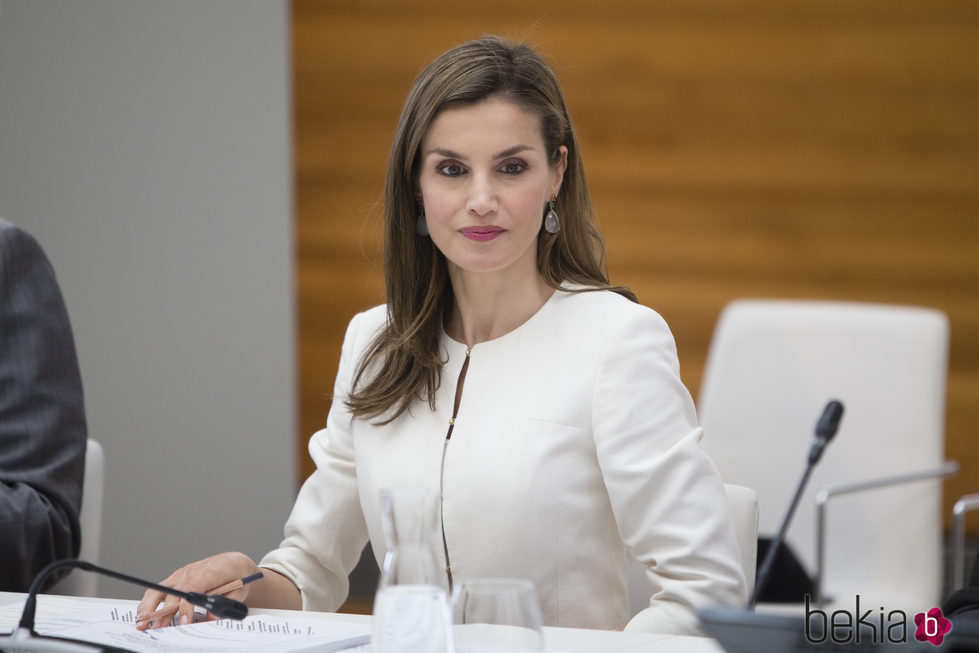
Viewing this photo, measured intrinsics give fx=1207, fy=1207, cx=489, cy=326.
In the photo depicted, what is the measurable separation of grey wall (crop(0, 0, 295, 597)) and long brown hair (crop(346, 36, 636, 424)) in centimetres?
169

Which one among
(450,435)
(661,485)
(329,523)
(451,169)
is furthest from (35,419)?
(661,485)

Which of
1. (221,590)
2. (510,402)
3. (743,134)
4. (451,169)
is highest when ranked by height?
(743,134)

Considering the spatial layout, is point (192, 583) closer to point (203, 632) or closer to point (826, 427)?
point (203, 632)

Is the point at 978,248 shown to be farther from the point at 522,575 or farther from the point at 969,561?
the point at 522,575

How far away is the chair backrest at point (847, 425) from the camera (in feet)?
8.73

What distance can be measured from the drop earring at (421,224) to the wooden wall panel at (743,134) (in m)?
2.63

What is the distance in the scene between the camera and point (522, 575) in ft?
5.74

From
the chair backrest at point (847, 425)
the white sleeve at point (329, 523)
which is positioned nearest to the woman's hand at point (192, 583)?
the white sleeve at point (329, 523)

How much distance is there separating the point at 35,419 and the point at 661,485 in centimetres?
99

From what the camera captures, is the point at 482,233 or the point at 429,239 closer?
the point at 482,233

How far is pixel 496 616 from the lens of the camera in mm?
931

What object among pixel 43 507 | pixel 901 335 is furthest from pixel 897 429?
pixel 43 507

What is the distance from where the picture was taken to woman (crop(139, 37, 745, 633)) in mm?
1668

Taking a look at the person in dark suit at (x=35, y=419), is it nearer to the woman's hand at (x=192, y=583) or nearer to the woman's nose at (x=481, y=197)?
the woman's hand at (x=192, y=583)
